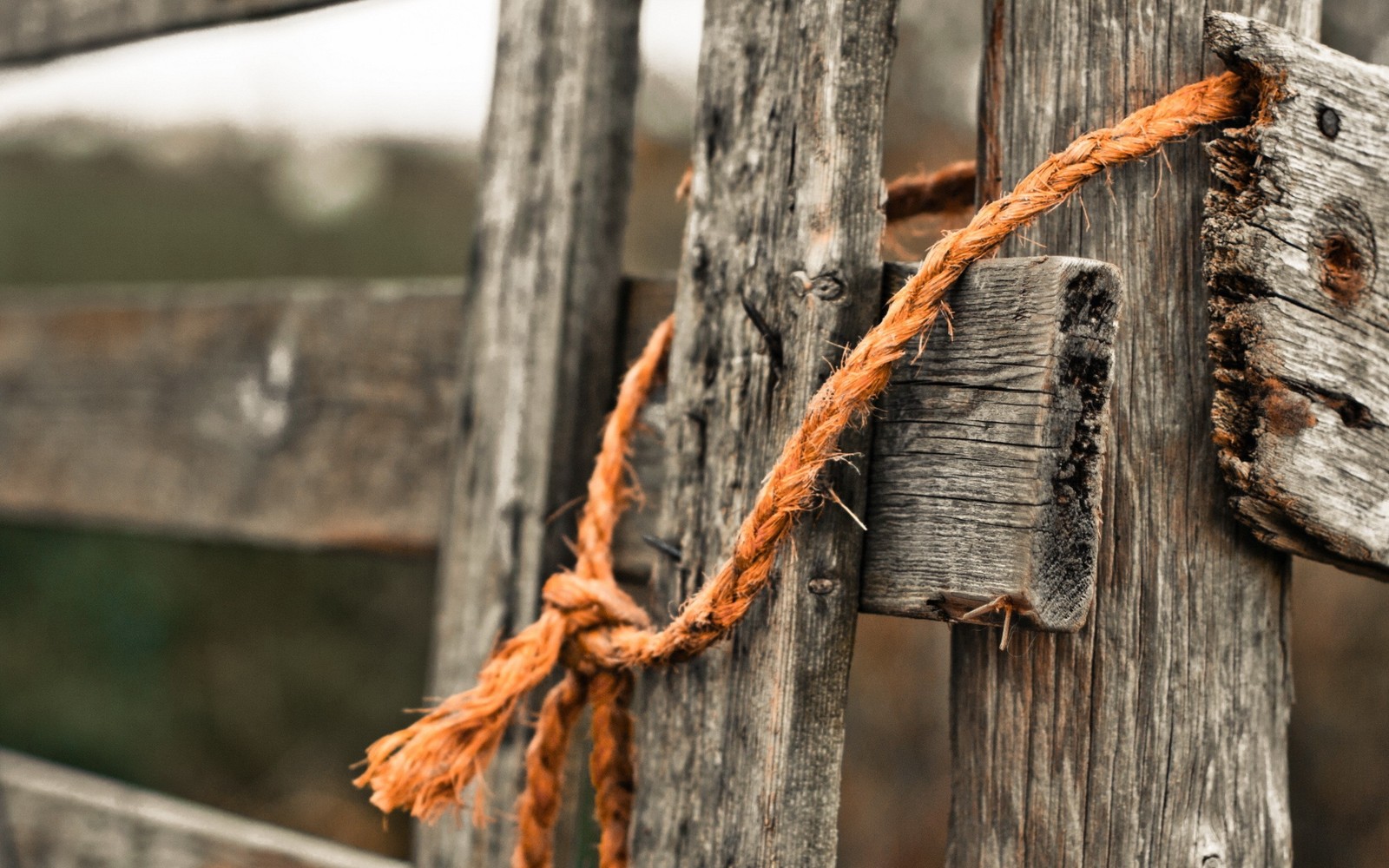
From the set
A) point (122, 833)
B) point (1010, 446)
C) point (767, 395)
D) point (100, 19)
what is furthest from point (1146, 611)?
point (100, 19)

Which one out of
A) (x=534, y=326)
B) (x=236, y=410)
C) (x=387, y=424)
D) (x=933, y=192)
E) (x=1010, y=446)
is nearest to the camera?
(x=1010, y=446)

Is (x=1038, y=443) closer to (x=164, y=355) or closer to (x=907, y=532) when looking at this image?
(x=907, y=532)

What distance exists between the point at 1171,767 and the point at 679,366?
0.45 metres

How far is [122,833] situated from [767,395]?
1085mm

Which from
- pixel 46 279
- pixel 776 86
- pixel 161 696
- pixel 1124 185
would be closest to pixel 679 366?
pixel 776 86

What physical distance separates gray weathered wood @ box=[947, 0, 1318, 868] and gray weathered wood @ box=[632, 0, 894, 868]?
117mm

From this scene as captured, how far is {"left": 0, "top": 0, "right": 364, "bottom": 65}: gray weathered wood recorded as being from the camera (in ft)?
3.90

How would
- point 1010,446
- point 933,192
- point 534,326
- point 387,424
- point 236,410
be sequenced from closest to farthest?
point 1010,446 < point 933,192 < point 534,326 < point 387,424 < point 236,410

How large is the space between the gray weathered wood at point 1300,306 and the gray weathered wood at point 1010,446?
108 millimetres

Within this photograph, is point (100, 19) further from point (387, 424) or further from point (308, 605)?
point (308, 605)

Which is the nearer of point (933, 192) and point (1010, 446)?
point (1010, 446)

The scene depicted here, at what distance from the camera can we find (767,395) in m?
0.72

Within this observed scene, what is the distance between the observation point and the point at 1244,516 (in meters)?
0.67

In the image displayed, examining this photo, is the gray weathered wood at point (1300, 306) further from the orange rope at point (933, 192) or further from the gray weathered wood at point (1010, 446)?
the orange rope at point (933, 192)
